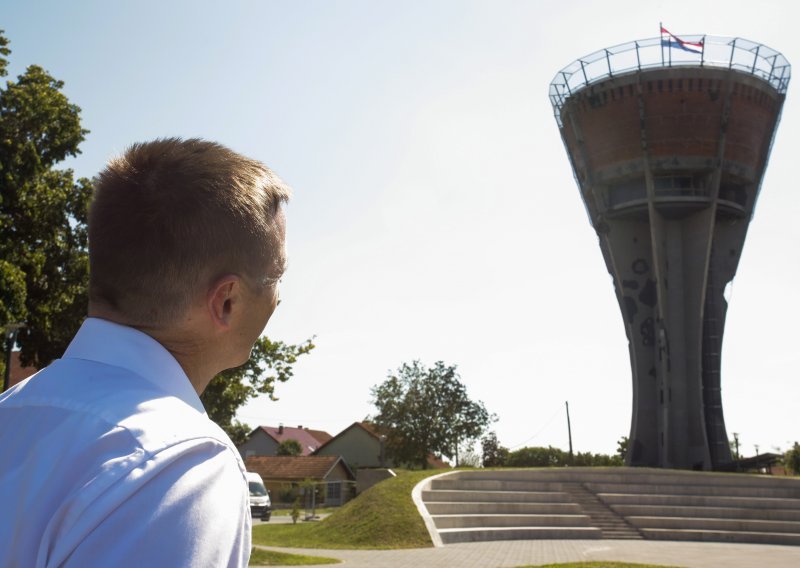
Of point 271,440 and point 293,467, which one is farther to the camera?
point 271,440

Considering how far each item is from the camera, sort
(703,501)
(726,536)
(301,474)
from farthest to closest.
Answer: (301,474) → (703,501) → (726,536)

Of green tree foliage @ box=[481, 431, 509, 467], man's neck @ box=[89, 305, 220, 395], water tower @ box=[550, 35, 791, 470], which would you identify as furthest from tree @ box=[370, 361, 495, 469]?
man's neck @ box=[89, 305, 220, 395]

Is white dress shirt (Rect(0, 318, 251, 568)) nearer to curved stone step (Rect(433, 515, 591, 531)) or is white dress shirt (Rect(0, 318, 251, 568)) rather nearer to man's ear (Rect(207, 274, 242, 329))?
man's ear (Rect(207, 274, 242, 329))

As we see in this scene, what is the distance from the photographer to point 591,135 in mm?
48125

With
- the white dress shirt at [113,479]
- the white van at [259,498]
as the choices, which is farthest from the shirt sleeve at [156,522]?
the white van at [259,498]

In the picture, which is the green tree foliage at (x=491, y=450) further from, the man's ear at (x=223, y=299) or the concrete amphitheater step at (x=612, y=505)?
the man's ear at (x=223, y=299)

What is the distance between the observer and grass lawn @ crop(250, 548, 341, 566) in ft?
51.9

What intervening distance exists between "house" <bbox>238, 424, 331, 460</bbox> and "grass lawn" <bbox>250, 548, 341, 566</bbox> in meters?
63.7

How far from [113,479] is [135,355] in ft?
1.22

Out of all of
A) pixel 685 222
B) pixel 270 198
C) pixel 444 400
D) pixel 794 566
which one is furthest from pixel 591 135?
pixel 270 198

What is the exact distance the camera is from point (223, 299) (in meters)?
1.63

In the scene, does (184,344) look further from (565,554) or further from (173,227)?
(565,554)

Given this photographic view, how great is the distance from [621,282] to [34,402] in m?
49.1

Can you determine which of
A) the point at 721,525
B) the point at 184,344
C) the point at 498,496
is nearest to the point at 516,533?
the point at 498,496
